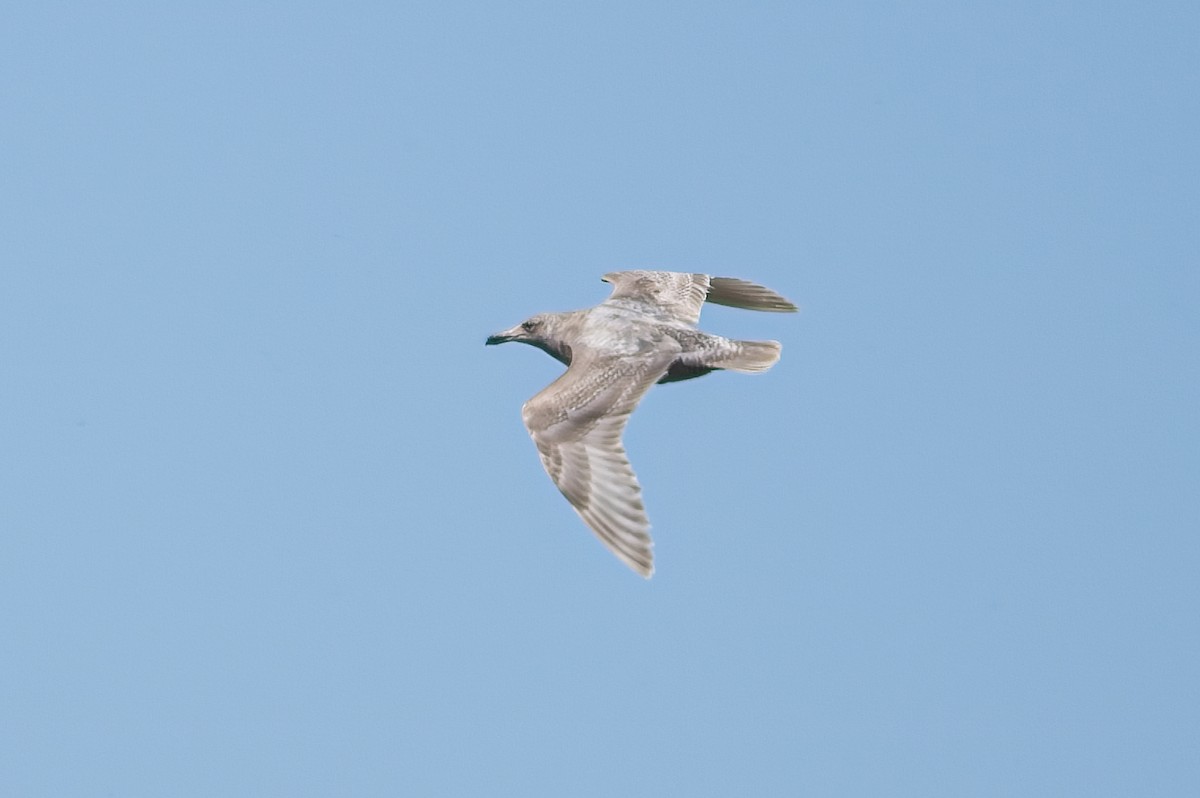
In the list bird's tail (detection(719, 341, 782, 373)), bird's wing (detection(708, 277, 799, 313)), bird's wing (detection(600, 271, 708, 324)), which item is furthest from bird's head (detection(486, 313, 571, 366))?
bird's wing (detection(708, 277, 799, 313))

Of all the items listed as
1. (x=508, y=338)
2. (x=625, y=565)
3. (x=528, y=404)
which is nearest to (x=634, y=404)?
(x=528, y=404)

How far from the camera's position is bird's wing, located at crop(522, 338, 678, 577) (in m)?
23.7

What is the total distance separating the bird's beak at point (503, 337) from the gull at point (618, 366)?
0.07 feet

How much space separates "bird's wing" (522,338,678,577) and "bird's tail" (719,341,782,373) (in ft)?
2.76

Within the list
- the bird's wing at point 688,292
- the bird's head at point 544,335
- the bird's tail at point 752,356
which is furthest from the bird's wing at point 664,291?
the bird's tail at point 752,356

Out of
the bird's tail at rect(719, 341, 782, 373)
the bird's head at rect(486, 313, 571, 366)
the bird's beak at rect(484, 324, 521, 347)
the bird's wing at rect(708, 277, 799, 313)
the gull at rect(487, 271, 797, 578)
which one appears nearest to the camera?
the gull at rect(487, 271, 797, 578)

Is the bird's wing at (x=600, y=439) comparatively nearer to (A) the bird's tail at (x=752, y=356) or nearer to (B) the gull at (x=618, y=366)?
(B) the gull at (x=618, y=366)

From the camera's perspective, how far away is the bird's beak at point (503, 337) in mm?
30156

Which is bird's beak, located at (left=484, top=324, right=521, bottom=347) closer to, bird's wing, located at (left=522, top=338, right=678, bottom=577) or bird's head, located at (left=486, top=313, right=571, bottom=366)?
bird's head, located at (left=486, top=313, right=571, bottom=366)

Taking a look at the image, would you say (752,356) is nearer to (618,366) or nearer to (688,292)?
(618,366)

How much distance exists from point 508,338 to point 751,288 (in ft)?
14.8

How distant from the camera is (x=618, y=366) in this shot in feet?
87.3

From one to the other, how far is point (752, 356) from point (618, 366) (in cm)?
200

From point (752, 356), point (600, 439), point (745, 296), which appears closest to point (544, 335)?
point (752, 356)
